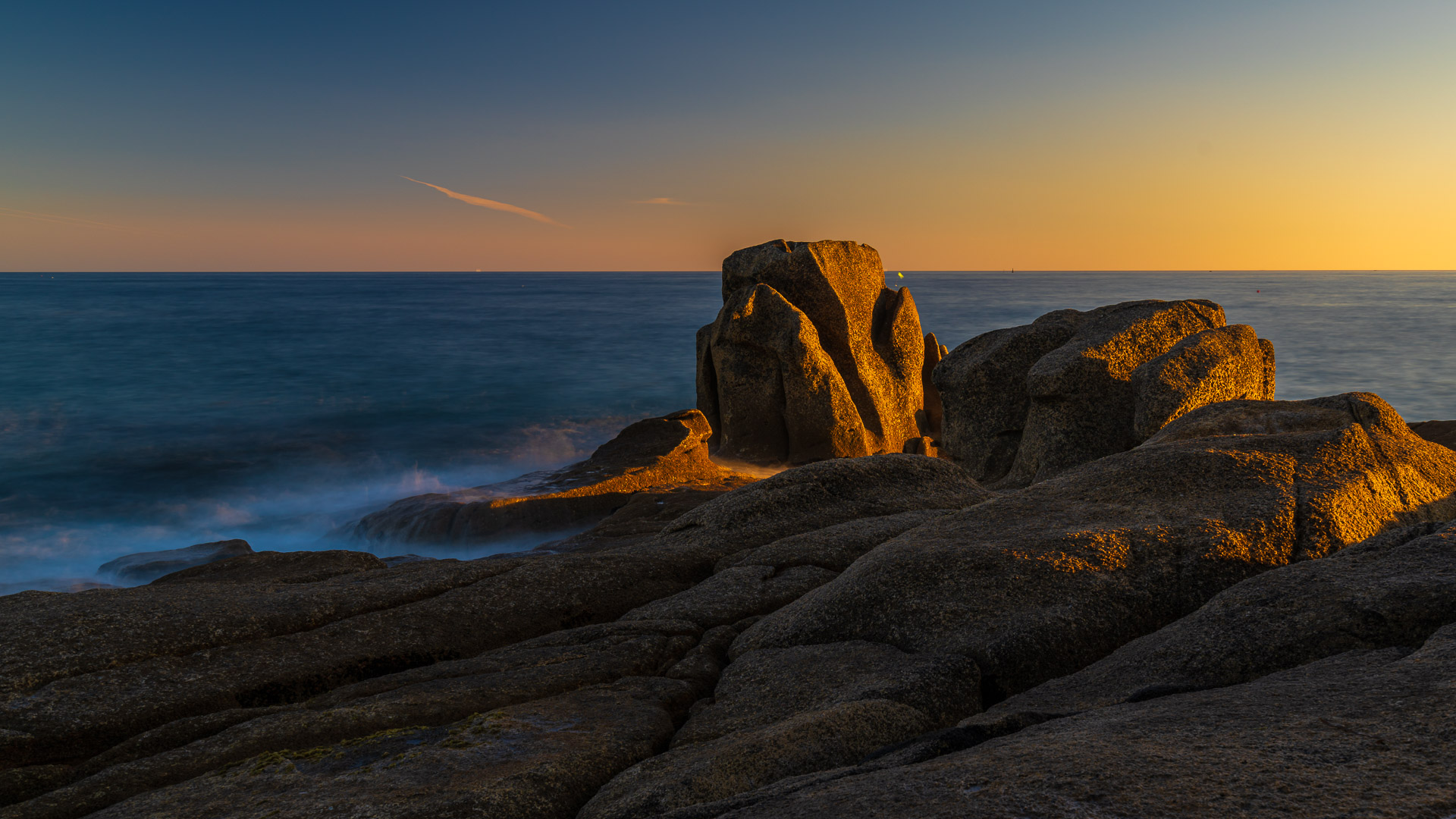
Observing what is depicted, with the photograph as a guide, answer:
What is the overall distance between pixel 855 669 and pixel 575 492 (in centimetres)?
1279

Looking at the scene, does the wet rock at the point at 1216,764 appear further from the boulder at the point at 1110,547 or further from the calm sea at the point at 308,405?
the calm sea at the point at 308,405

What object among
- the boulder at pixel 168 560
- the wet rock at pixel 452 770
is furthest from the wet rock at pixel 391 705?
the boulder at pixel 168 560

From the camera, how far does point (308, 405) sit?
34875 mm

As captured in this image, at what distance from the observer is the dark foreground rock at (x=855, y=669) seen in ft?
9.24

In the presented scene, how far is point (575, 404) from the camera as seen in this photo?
36656mm

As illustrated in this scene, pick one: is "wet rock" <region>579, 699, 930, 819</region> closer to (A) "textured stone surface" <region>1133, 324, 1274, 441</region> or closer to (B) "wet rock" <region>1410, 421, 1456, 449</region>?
(A) "textured stone surface" <region>1133, 324, 1274, 441</region>

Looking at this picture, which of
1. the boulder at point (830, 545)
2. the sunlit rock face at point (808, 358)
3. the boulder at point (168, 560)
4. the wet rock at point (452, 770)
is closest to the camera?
the wet rock at point (452, 770)

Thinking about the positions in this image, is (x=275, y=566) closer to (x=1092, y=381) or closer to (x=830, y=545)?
(x=830, y=545)

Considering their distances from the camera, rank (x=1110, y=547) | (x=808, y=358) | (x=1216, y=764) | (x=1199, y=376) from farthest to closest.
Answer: (x=808, y=358) → (x=1199, y=376) → (x=1110, y=547) → (x=1216, y=764)

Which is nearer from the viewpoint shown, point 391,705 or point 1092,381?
point 391,705

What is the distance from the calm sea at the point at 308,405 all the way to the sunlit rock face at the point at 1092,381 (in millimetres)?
9203

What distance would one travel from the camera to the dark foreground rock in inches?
111

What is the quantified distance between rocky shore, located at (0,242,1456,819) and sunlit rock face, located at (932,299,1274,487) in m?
2.57

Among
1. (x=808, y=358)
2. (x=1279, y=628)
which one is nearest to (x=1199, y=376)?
(x=1279, y=628)
